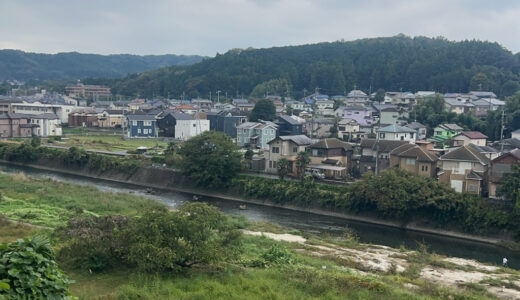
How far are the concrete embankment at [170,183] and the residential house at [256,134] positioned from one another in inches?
432

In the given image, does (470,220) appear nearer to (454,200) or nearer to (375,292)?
(454,200)

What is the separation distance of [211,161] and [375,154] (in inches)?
419

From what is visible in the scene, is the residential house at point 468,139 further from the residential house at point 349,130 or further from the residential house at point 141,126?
the residential house at point 141,126

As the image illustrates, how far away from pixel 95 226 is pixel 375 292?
6.75 meters

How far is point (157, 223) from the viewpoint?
10.7 metres

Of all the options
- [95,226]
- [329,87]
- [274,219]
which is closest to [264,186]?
[274,219]

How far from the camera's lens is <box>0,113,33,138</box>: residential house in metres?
51.3

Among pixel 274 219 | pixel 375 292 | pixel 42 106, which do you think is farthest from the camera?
pixel 42 106

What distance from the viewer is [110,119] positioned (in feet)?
201

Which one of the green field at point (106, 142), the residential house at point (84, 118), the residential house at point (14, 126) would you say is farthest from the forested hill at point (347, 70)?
the residential house at point (14, 126)

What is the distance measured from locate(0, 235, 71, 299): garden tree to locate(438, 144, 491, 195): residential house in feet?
74.7

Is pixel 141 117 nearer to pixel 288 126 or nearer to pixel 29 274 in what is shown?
pixel 288 126

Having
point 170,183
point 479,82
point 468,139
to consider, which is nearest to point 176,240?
point 170,183

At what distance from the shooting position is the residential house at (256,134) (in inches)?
1688
